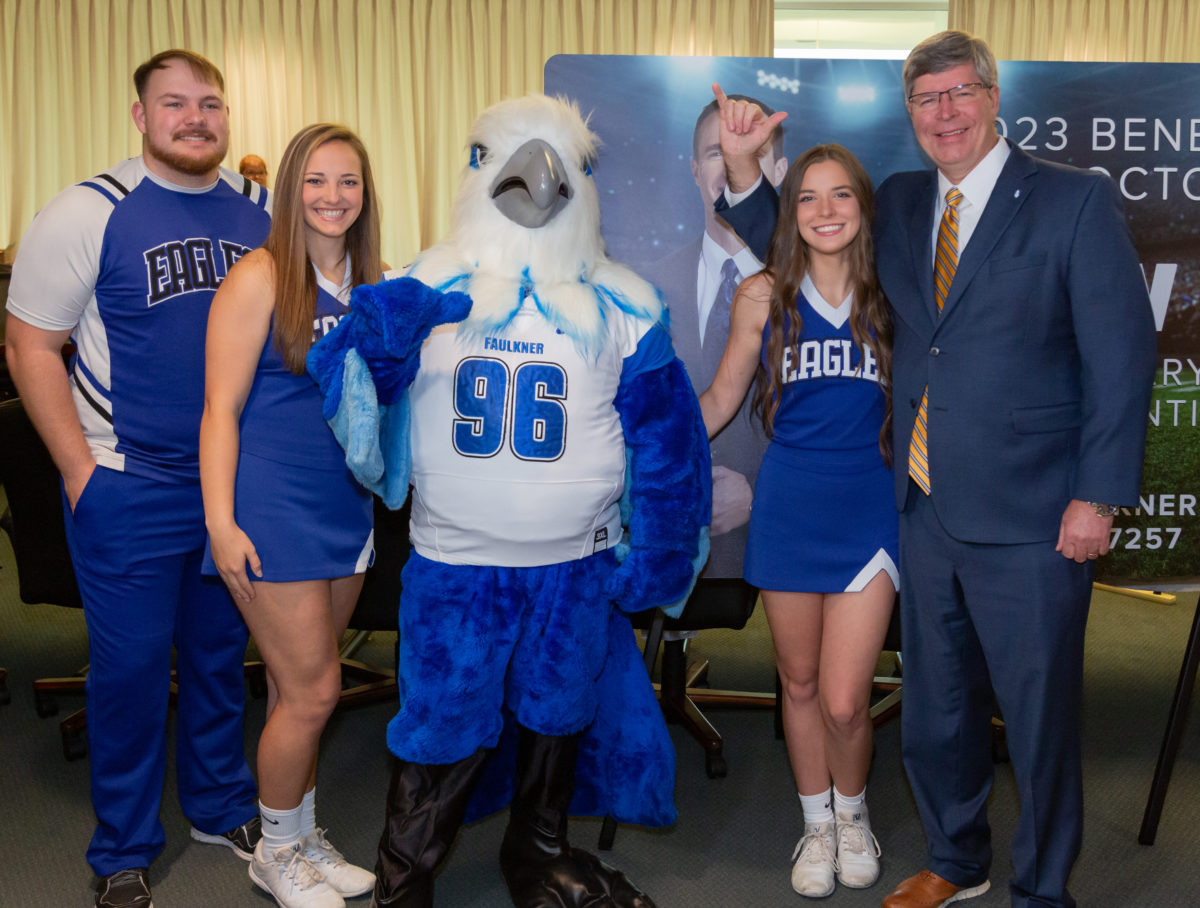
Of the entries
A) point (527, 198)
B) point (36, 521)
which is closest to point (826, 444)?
point (527, 198)

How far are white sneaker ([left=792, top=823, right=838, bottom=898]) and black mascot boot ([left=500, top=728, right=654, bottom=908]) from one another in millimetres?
353

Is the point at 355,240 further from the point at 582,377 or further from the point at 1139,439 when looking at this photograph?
the point at 1139,439

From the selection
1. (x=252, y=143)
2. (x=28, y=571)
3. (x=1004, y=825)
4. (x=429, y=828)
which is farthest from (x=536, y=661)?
(x=252, y=143)

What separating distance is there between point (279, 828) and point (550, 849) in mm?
550

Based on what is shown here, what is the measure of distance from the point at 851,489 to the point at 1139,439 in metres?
0.53

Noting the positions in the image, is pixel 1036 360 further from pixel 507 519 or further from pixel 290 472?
pixel 290 472

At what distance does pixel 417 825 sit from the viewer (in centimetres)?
195

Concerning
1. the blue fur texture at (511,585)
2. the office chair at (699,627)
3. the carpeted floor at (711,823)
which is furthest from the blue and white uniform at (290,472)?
the office chair at (699,627)

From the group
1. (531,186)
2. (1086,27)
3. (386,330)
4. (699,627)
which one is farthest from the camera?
(1086,27)

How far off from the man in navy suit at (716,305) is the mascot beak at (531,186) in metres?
0.74

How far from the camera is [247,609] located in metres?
1.99

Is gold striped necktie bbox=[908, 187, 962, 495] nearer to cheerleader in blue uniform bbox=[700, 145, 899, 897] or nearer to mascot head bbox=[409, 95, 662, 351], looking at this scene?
cheerleader in blue uniform bbox=[700, 145, 899, 897]

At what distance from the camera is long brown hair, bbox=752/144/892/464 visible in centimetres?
210

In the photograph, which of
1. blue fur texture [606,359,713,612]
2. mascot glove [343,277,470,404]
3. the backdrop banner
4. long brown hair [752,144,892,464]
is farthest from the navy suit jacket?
mascot glove [343,277,470,404]
